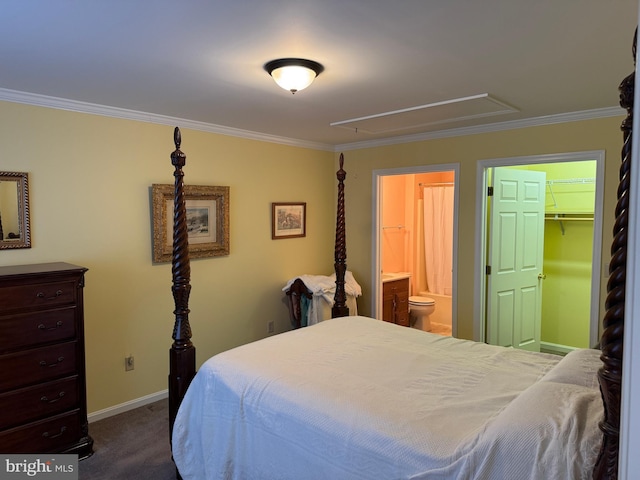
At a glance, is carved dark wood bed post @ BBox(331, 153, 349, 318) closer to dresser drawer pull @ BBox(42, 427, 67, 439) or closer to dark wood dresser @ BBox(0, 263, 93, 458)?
dark wood dresser @ BBox(0, 263, 93, 458)

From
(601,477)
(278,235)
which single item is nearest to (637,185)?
(601,477)

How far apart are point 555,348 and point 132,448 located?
4.37m

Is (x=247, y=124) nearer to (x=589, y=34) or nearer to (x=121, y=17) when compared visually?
(x=121, y=17)

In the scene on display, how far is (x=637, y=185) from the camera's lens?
2.06 feet

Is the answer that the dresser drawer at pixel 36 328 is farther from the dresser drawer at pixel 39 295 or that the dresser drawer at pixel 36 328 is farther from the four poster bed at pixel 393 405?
the four poster bed at pixel 393 405

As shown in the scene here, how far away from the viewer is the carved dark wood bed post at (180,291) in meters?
2.38

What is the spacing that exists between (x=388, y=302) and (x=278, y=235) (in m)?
1.57

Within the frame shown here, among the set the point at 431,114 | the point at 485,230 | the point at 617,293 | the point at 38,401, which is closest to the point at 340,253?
the point at 431,114

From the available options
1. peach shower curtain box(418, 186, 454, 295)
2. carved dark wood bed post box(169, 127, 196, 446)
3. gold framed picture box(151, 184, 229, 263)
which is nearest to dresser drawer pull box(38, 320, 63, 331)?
carved dark wood bed post box(169, 127, 196, 446)

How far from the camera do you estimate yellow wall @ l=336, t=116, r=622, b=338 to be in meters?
3.26

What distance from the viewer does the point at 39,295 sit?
255cm

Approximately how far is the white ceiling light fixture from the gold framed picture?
1676mm

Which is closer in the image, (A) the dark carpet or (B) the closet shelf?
(A) the dark carpet

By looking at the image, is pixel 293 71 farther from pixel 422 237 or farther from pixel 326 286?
pixel 422 237
